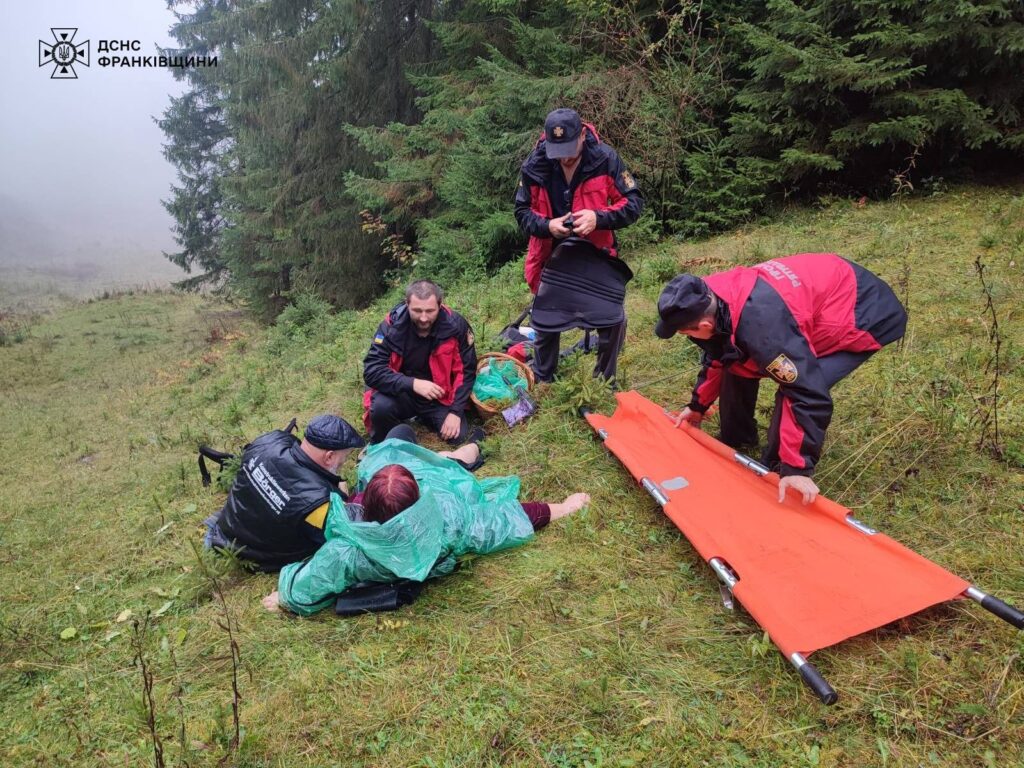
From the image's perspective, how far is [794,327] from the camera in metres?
2.75

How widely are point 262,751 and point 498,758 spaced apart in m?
0.89

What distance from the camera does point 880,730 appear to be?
2.10 m

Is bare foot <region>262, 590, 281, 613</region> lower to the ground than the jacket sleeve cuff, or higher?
lower

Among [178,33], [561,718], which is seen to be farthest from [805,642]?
[178,33]

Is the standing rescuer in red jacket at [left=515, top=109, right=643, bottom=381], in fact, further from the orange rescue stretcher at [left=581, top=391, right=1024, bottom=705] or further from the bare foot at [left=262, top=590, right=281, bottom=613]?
the bare foot at [left=262, top=590, right=281, bottom=613]

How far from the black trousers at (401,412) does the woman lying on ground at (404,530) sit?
3.77 ft

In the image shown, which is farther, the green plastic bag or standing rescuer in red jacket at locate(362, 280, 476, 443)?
→ the green plastic bag

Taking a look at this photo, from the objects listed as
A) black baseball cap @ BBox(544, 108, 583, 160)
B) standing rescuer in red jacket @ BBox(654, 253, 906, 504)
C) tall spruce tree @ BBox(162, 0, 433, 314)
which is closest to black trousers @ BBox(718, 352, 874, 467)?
standing rescuer in red jacket @ BBox(654, 253, 906, 504)

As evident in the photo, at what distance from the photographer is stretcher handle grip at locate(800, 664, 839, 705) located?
6.86 ft

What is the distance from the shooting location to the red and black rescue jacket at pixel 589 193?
4.12 metres

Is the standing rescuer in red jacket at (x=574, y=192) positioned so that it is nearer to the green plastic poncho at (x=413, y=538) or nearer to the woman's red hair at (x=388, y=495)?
the green plastic poncho at (x=413, y=538)

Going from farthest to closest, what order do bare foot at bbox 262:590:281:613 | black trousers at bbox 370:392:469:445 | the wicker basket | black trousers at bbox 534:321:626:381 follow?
the wicker basket
black trousers at bbox 370:392:469:445
black trousers at bbox 534:321:626:381
bare foot at bbox 262:590:281:613

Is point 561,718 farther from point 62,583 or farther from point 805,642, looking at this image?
point 62,583

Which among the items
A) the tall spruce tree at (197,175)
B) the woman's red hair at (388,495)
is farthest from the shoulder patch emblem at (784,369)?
the tall spruce tree at (197,175)
